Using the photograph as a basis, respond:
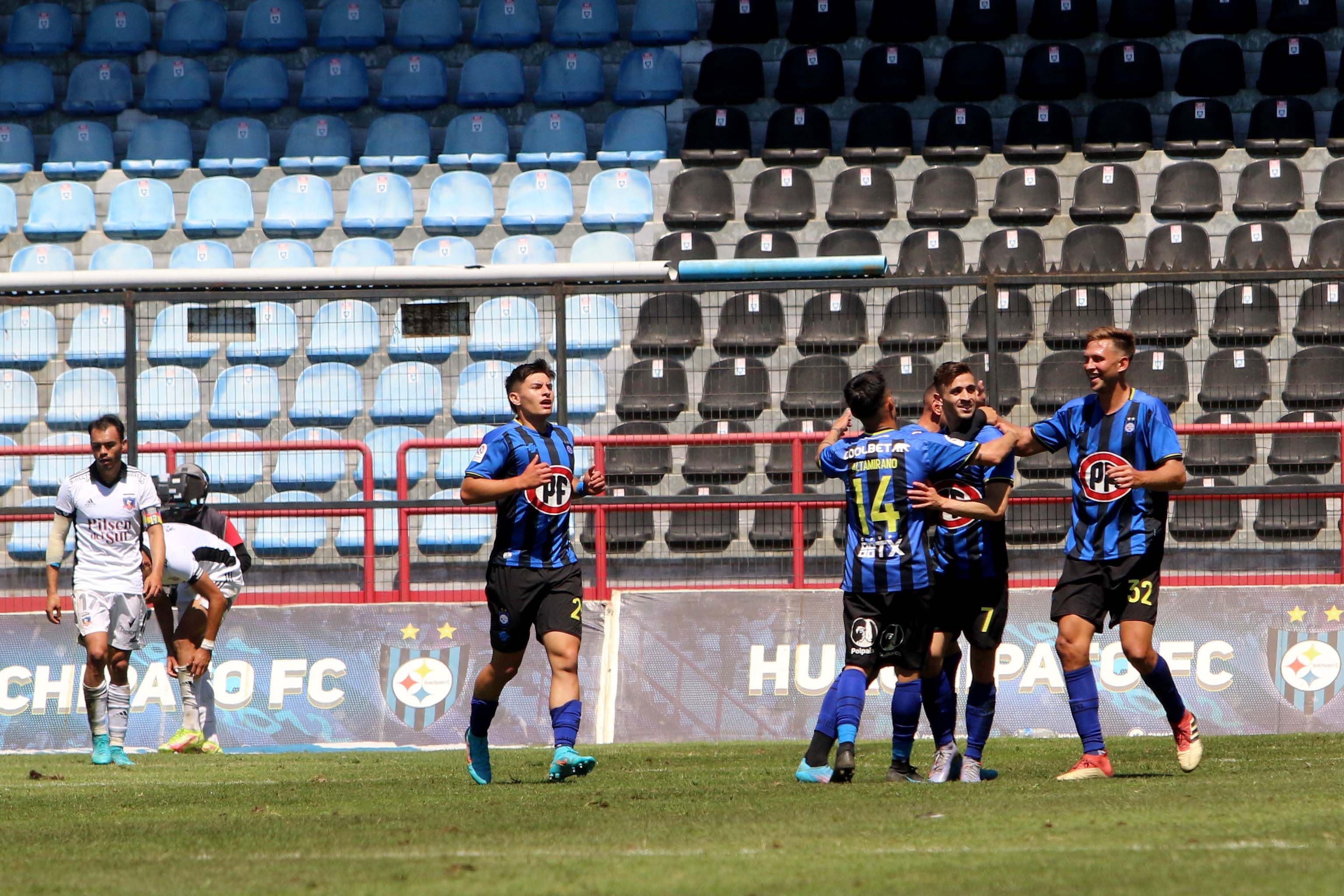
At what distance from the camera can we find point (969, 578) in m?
7.73

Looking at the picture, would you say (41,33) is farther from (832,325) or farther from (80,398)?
(832,325)

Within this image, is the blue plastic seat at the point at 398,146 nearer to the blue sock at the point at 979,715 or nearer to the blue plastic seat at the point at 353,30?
the blue plastic seat at the point at 353,30

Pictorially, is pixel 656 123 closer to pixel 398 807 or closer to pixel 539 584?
pixel 539 584

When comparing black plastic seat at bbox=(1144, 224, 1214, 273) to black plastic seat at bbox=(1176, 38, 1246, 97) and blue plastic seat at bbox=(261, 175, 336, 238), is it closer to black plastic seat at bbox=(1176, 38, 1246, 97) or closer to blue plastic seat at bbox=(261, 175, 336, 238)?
black plastic seat at bbox=(1176, 38, 1246, 97)

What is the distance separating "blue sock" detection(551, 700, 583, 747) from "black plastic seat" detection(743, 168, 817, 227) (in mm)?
9959

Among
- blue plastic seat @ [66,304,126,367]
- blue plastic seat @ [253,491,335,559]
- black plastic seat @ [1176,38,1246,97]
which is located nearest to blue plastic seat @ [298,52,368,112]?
blue plastic seat @ [66,304,126,367]

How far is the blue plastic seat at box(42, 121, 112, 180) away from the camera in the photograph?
18547 mm

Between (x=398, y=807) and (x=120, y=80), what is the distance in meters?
14.8

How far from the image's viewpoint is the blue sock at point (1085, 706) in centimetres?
739

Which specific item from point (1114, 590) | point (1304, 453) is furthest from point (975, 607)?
point (1304, 453)

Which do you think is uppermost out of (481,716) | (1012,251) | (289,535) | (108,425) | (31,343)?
(1012,251)

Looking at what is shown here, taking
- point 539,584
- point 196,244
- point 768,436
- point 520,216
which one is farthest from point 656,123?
point 539,584

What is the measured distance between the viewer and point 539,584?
7844mm

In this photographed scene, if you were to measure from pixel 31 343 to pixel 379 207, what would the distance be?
5.16 m
